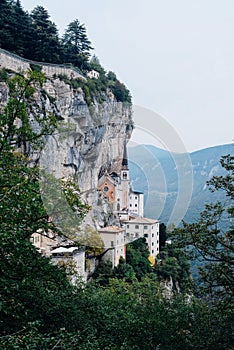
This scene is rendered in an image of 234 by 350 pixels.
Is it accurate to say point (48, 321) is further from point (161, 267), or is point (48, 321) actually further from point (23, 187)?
point (161, 267)

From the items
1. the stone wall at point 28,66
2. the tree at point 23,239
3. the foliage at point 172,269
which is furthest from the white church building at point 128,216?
the tree at point 23,239

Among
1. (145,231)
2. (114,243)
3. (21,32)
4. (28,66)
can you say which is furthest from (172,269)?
(21,32)

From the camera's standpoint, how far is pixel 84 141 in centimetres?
2273

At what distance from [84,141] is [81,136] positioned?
134 centimetres

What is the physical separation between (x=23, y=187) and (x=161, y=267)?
25.0 m

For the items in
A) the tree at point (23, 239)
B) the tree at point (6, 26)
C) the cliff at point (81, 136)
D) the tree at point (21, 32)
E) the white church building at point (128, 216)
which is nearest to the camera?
the tree at point (23, 239)

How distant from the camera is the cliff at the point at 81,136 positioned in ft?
68.8

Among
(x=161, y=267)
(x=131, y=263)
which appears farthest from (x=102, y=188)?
(x=161, y=267)

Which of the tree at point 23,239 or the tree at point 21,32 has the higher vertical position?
the tree at point 21,32

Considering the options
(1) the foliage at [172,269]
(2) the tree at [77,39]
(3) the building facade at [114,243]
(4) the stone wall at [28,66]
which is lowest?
(1) the foliage at [172,269]

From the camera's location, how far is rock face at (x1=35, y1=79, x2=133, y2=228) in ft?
69.4

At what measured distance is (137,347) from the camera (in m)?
6.03

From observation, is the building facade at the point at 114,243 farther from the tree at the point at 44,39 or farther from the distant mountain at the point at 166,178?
the distant mountain at the point at 166,178

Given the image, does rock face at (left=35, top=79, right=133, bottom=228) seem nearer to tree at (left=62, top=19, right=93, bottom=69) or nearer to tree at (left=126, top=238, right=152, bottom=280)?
tree at (left=126, top=238, right=152, bottom=280)
